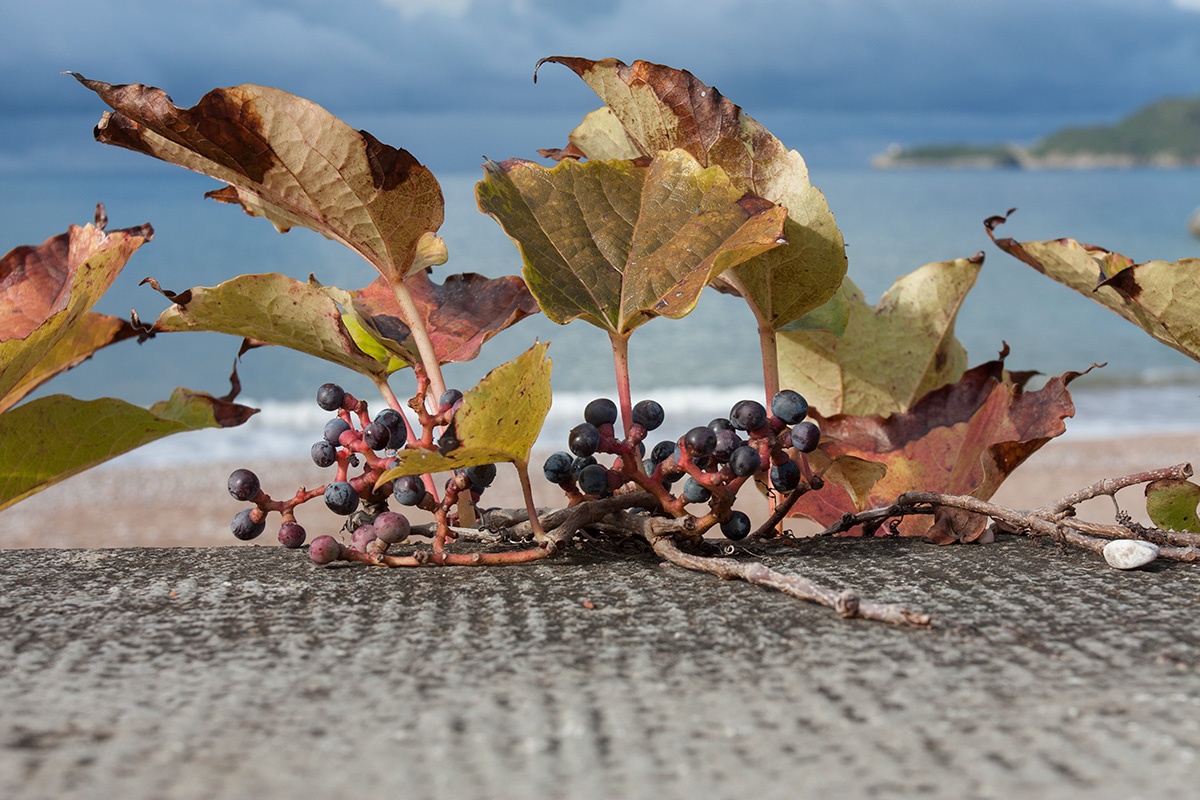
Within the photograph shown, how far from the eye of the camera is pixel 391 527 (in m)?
0.78

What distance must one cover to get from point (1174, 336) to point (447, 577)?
24.4 inches

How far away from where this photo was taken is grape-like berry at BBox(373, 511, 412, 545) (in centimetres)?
78

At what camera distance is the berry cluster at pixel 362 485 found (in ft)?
2.57

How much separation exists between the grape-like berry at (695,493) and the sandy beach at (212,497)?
5.29 meters

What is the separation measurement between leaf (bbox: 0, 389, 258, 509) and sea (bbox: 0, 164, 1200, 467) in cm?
6

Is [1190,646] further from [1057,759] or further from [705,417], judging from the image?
[705,417]

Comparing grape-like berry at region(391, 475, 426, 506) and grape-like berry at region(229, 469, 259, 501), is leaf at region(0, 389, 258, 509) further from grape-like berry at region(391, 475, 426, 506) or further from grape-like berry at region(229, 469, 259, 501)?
grape-like berry at region(391, 475, 426, 506)

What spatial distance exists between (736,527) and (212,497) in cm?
759

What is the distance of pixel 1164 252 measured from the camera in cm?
2753

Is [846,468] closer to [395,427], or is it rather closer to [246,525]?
[395,427]

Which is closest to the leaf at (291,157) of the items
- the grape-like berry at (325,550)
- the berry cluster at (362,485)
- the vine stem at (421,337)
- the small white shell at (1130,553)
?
the vine stem at (421,337)

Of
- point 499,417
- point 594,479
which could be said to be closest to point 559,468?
point 594,479

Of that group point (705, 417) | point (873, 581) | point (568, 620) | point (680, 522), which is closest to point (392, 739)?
point (568, 620)

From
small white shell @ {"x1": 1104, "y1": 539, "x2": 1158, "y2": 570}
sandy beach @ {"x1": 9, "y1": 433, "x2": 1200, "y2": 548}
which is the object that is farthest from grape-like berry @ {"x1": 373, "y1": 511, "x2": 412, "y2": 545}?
sandy beach @ {"x1": 9, "y1": 433, "x2": 1200, "y2": 548}
